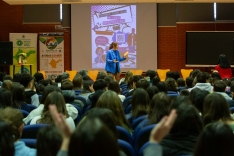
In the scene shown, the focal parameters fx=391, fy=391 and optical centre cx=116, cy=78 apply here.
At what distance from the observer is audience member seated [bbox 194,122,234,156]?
5.51 ft

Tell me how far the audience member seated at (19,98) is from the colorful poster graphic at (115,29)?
30.8ft

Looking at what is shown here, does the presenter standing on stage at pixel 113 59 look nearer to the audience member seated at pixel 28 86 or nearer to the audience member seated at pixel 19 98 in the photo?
the audience member seated at pixel 28 86

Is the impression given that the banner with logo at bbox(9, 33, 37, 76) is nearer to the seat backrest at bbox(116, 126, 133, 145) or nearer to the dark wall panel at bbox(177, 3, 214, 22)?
the dark wall panel at bbox(177, 3, 214, 22)

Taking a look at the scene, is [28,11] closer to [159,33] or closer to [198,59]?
[159,33]

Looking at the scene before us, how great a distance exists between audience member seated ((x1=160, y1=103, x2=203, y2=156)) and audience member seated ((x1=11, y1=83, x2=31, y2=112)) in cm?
298

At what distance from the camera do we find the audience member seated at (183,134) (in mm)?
2480

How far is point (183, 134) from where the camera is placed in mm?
2572

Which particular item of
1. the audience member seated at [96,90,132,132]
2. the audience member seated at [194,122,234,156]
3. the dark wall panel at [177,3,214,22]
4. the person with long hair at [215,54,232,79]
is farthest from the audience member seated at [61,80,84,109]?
the dark wall panel at [177,3,214,22]

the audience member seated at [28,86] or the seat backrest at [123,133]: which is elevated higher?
the audience member seated at [28,86]

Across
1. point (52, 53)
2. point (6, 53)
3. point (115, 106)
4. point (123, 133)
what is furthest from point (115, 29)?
point (123, 133)

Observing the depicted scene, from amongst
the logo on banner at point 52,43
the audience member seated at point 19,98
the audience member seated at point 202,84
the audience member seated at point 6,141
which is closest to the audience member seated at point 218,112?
the audience member seated at point 6,141

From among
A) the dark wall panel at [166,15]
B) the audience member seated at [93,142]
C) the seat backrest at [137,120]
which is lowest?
the seat backrest at [137,120]

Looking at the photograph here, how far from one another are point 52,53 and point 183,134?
1236cm

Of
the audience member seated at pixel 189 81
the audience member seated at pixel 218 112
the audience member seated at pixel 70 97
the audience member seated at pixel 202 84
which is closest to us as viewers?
the audience member seated at pixel 218 112
